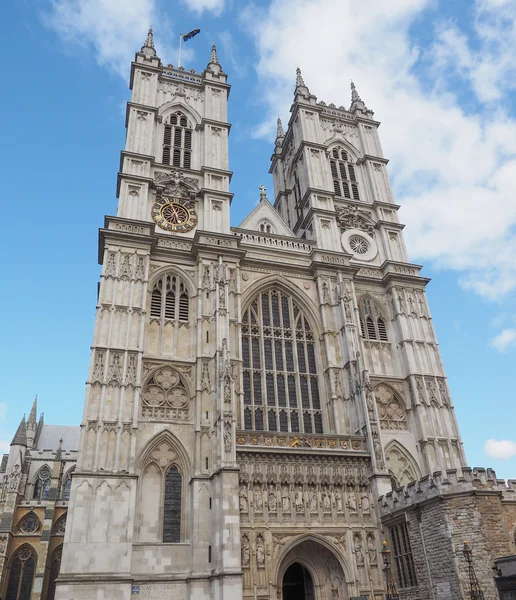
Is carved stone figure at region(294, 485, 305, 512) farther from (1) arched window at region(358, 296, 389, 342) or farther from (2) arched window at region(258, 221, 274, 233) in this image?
(2) arched window at region(258, 221, 274, 233)

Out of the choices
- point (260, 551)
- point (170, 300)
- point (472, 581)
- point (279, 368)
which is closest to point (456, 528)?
point (472, 581)

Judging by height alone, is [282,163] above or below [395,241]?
above

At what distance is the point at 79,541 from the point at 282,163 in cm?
3170

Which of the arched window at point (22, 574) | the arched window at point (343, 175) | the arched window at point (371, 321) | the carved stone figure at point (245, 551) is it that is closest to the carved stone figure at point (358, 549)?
the carved stone figure at point (245, 551)

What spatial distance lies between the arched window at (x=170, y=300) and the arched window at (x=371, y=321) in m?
10.4

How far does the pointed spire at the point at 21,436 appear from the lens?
45500 millimetres

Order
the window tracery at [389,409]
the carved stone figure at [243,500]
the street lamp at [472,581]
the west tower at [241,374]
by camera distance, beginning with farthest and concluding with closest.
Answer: the window tracery at [389,409] < the carved stone figure at [243,500] < the west tower at [241,374] < the street lamp at [472,581]

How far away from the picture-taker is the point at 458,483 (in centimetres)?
1870

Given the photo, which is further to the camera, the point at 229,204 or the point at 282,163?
the point at 282,163

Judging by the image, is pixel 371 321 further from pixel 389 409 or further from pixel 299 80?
pixel 299 80

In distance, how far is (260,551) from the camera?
68.9 feet

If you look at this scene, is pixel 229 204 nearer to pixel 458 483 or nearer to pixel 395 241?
pixel 395 241

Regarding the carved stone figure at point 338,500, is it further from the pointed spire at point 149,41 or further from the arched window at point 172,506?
the pointed spire at point 149,41

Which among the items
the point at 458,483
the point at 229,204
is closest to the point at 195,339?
the point at 229,204
